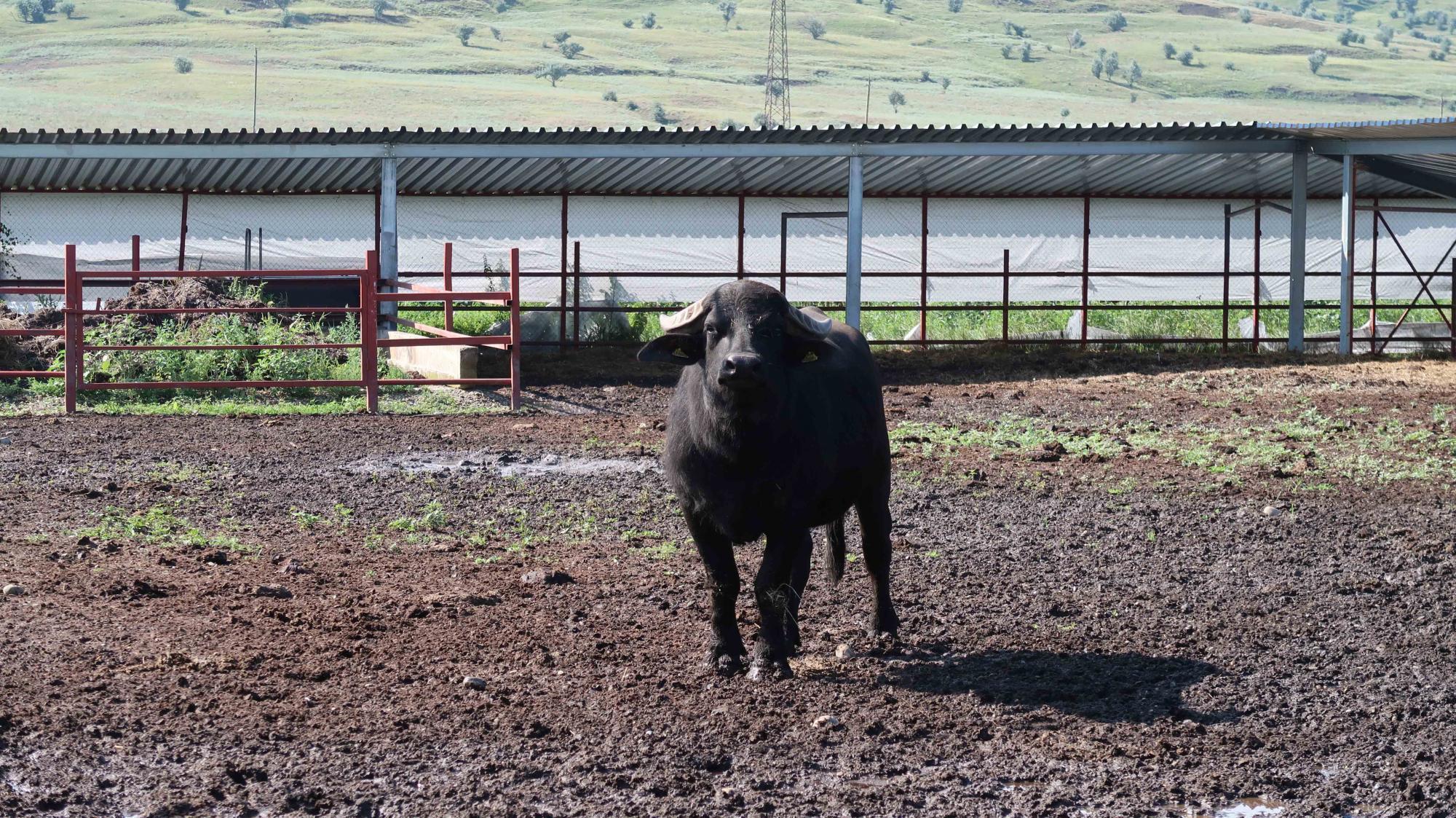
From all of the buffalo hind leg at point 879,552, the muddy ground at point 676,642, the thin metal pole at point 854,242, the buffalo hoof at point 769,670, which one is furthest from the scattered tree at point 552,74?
the buffalo hoof at point 769,670

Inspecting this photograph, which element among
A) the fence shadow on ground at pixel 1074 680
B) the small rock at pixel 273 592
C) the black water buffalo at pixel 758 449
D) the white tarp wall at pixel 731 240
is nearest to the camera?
the fence shadow on ground at pixel 1074 680

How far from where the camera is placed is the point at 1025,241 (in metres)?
24.8

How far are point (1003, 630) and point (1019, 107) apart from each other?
3532 inches

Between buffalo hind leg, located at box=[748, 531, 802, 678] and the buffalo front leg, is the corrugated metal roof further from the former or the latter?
buffalo hind leg, located at box=[748, 531, 802, 678]

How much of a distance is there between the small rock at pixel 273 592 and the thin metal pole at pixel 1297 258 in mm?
15196

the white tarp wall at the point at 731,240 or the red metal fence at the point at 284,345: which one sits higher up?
the white tarp wall at the point at 731,240

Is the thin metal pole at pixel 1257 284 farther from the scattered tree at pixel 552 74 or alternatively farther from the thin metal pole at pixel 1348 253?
the scattered tree at pixel 552 74

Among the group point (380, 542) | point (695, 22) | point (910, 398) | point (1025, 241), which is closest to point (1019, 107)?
point (695, 22)

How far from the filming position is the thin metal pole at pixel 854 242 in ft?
58.6

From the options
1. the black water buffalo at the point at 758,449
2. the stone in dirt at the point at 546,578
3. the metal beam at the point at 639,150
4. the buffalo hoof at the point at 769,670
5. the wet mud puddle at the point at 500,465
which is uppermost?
the metal beam at the point at 639,150

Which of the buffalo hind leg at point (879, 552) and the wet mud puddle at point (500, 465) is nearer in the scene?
the buffalo hind leg at point (879, 552)

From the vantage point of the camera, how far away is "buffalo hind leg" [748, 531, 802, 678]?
565cm

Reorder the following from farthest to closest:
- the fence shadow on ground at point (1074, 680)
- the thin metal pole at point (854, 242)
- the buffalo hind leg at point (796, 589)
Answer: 1. the thin metal pole at point (854, 242)
2. the buffalo hind leg at point (796, 589)
3. the fence shadow on ground at point (1074, 680)

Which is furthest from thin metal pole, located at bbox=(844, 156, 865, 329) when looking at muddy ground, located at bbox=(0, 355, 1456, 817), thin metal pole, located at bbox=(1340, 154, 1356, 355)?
muddy ground, located at bbox=(0, 355, 1456, 817)
